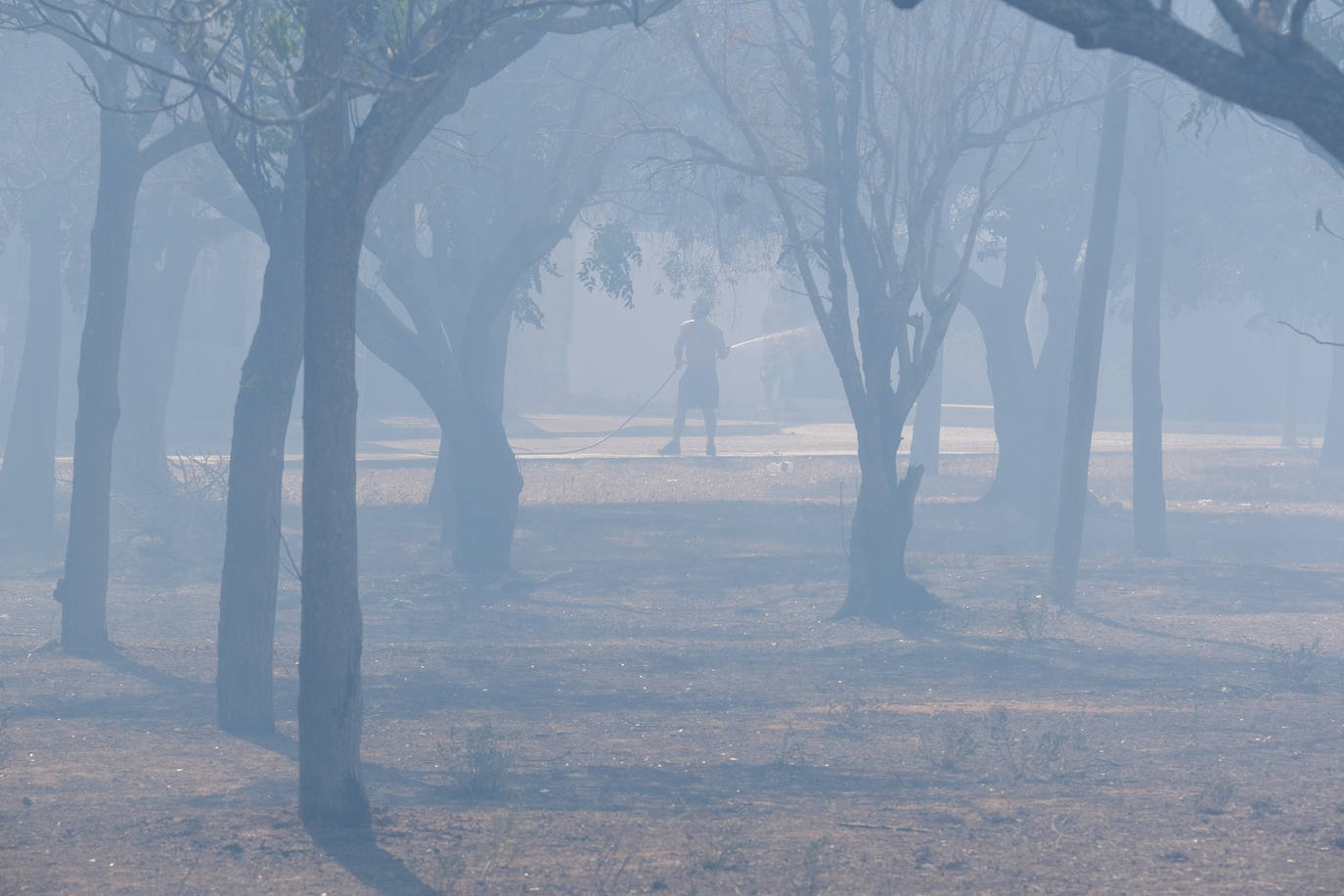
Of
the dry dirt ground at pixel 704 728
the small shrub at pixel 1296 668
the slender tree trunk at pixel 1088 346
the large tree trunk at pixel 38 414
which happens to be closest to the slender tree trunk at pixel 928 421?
the dry dirt ground at pixel 704 728

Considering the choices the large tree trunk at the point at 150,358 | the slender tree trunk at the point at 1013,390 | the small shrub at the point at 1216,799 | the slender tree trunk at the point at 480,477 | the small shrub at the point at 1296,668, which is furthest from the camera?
the slender tree trunk at the point at 1013,390

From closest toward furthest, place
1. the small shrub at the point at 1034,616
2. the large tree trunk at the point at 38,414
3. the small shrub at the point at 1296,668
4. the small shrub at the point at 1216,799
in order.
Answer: the small shrub at the point at 1216,799
the small shrub at the point at 1296,668
the small shrub at the point at 1034,616
the large tree trunk at the point at 38,414

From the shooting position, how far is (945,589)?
14.1m

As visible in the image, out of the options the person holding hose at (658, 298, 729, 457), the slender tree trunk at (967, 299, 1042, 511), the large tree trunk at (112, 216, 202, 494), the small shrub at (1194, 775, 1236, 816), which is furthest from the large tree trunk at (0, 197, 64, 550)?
the small shrub at (1194, 775, 1236, 816)

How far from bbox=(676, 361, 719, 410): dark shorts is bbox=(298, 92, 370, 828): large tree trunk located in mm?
19143

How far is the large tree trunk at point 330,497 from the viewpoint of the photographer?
581cm

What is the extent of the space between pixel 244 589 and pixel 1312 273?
77.8 feet

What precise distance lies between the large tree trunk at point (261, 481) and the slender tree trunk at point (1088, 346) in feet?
25.0

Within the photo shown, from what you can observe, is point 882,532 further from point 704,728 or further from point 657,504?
point 657,504

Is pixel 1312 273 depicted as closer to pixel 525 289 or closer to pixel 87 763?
pixel 525 289

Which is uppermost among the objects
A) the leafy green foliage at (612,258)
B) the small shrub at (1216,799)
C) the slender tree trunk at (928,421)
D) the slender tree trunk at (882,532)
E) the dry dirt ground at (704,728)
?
the leafy green foliage at (612,258)

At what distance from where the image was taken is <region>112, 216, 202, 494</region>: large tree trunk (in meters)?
19.3

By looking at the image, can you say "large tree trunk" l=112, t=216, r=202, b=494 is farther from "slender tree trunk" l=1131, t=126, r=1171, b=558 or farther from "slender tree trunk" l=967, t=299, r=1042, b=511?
"slender tree trunk" l=1131, t=126, r=1171, b=558

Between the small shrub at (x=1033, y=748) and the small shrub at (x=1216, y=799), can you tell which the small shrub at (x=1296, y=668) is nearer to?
the small shrub at (x=1033, y=748)
